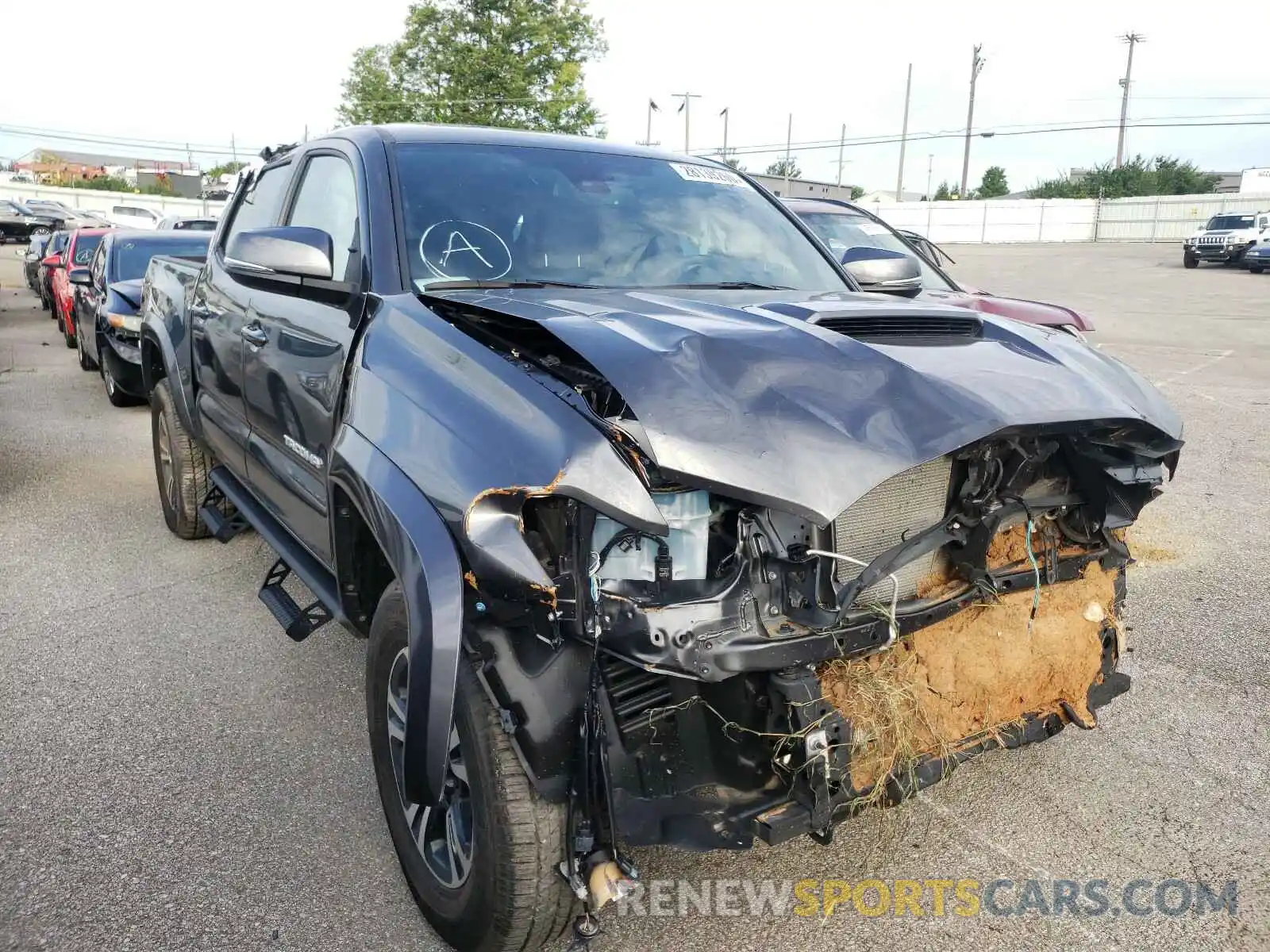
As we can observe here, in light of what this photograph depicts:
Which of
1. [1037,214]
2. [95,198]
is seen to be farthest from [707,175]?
[95,198]

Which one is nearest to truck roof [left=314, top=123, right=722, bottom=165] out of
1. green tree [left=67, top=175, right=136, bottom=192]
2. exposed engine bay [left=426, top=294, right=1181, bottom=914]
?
exposed engine bay [left=426, top=294, right=1181, bottom=914]

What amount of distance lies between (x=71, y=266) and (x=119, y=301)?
20.8 ft

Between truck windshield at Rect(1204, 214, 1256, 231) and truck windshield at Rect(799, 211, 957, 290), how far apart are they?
29032 mm

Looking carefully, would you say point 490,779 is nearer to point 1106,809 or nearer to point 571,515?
point 571,515

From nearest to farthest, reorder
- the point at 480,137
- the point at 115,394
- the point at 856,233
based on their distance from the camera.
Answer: the point at 480,137, the point at 856,233, the point at 115,394

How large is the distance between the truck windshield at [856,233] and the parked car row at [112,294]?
5.54 meters

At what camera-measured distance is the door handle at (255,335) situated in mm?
3672

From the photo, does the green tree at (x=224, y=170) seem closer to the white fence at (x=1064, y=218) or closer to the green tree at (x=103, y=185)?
the green tree at (x=103, y=185)

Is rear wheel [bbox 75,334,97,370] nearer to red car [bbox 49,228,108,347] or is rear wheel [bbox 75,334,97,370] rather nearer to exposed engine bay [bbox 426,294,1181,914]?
red car [bbox 49,228,108,347]

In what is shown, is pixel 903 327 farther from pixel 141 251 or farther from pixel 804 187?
pixel 804 187

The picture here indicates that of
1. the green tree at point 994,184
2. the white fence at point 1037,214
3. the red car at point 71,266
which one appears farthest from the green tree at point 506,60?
the green tree at point 994,184

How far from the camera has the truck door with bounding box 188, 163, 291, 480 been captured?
13.4 ft

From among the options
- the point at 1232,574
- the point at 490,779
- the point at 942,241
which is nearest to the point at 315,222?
the point at 490,779

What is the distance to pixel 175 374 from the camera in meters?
5.18
